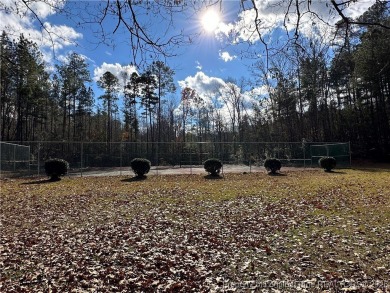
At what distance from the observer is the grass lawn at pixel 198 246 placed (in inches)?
156

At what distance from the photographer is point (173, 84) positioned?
3769 cm

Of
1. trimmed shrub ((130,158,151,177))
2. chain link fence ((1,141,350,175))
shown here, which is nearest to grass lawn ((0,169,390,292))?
trimmed shrub ((130,158,151,177))

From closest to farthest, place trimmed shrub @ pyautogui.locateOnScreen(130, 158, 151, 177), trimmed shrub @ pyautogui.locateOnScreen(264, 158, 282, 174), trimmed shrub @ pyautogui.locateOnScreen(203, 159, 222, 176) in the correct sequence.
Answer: trimmed shrub @ pyautogui.locateOnScreen(130, 158, 151, 177) → trimmed shrub @ pyautogui.locateOnScreen(203, 159, 222, 176) → trimmed shrub @ pyautogui.locateOnScreen(264, 158, 282, 174)

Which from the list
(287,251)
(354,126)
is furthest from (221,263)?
(354,126)

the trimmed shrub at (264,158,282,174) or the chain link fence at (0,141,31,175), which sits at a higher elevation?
the chain link fence at (0,141,31,175)

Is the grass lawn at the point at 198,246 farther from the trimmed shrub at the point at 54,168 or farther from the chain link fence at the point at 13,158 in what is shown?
the chain link fence at the point at 13,158

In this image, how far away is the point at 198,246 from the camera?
5.32 metres

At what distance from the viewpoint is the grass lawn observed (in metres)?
3.95

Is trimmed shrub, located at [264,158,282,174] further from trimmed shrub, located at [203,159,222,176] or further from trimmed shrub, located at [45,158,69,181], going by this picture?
trimmed shrub, located at [45,158,69,181]

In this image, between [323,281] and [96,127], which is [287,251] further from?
[96,127]

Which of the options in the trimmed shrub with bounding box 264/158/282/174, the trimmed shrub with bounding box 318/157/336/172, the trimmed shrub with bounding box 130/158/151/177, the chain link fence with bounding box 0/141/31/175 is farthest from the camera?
the trimmed shrub with bounding box 318/157/336/172

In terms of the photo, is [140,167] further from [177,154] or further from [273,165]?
[177,154]

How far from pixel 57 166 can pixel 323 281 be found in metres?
16.3

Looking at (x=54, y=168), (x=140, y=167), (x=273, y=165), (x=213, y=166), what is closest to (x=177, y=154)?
(x=213, y=166)
